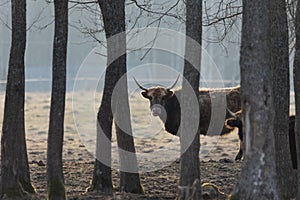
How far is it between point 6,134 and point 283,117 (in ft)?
15.7

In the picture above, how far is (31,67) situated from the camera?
82688 mm

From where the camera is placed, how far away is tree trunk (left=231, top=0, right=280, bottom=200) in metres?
10.2

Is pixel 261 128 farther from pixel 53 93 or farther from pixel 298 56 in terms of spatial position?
Answer: pixel 53 93

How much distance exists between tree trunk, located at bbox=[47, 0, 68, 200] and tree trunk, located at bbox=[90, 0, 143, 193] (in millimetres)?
1091

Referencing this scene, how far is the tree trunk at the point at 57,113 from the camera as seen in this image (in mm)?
12109

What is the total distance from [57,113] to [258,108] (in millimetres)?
3560

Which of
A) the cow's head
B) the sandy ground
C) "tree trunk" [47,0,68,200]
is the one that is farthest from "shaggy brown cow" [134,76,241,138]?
"tree trunk" [47,0,68,200]

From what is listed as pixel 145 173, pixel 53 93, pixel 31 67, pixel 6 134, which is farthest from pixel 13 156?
pixel 31 67

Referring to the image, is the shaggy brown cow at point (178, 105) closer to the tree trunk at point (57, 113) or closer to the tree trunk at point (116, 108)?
the tree trunk at point (116, 108)

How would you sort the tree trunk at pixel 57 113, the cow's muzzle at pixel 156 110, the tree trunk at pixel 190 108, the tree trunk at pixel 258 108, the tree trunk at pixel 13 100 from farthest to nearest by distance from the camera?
the cow's muzzle at pixel 156 110 → the tree trunk at pixel 13 100 → the tree trunk at pixel 57 113 → the tree trunk at pixel 190 108 → the tree trunk at pixel 258 108

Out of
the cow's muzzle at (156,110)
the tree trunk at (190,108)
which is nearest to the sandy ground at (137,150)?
the tree trunk at (190,108)

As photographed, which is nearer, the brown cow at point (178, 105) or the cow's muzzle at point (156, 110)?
the cow's muzzle at point (156, 110)

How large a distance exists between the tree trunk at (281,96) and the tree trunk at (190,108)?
3.95ft

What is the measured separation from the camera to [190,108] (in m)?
11.7
